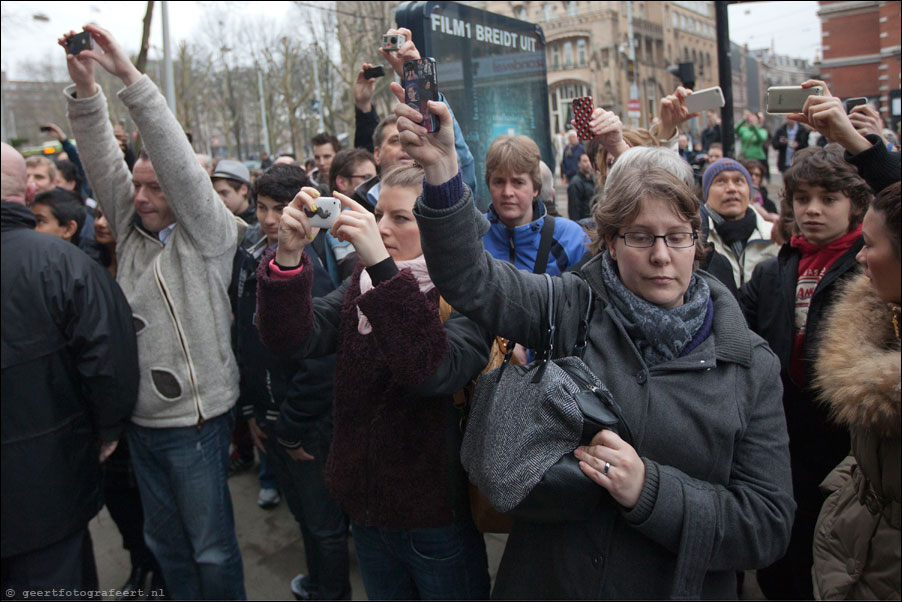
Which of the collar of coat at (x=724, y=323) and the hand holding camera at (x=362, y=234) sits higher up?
the hand holding camera at (x=362, y=234)

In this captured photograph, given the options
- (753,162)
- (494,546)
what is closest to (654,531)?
(494,546)

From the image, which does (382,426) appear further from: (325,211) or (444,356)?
(325,211)

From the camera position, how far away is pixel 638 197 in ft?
5.59

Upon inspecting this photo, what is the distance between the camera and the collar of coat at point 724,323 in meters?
1.62

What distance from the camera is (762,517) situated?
1.60 meters

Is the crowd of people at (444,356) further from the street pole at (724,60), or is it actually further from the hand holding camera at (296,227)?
the street pole at (724,60)

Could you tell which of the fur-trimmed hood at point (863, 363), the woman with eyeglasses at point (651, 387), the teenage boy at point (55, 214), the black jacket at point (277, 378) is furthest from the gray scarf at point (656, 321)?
Answer: the teenage boy at point (55, 214)

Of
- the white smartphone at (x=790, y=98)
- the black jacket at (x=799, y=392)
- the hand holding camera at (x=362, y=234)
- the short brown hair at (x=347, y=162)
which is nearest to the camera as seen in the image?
the hand holding camera at (x=362, y=234)

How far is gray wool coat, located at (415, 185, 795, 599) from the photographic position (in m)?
1.57

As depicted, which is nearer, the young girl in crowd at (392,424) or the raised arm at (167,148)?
the young girl in crowd at (392,424)

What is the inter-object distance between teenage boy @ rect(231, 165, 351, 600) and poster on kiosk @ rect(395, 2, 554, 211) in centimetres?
161

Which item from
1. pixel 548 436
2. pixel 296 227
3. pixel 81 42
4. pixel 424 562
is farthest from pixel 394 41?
pixel 424 562

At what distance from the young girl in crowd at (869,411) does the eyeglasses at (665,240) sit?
388mm

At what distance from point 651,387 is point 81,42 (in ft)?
8.18
